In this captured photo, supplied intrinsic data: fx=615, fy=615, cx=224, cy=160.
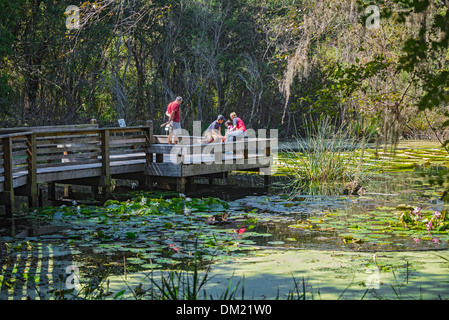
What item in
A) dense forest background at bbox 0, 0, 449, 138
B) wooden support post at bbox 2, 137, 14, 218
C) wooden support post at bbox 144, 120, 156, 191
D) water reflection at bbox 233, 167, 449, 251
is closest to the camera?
water reflection at bbox 233, 167, 449, 251

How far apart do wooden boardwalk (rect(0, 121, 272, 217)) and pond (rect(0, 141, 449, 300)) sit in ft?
2.87

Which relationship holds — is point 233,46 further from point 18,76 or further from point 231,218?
point 231,218

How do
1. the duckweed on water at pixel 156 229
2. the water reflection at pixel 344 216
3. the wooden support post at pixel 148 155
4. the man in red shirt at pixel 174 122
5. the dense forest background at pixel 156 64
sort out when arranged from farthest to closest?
the dense forest background at pixel 156 64 → the man in red shirt at pixel 174 122 → the wooden support post at pixel 148 155 → the water reflection at pixel 344 216 → the duckweed on water at pixel 156 229

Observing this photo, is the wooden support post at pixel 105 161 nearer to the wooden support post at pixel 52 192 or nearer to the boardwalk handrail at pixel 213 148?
the wooden support post at pixel 52 192

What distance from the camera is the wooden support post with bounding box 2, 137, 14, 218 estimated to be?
9.61 m

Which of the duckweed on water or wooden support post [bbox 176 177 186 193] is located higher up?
wooden support post [bbox 176 177 186 193]

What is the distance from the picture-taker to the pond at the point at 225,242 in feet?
17.3

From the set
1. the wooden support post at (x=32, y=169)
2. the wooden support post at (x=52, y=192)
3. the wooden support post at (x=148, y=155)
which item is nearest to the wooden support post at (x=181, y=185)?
the wooden support post at (x=148, y=155)

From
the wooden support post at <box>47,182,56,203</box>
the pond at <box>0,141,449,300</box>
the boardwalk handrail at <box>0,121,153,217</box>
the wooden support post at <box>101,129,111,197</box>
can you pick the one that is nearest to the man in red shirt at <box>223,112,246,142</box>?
the boardwalk handrail at <box>0,121,153,217</box>

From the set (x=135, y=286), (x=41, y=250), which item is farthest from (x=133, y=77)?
(x=135, y=286)

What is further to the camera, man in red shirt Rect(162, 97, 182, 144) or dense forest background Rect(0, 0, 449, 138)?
dense forest background Rect(0, 0, 449, 138)

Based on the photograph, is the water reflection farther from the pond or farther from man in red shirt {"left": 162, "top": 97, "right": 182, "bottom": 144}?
man in red shirt {"left": 162, "top": 97, "right": 182, "bottom": 144}

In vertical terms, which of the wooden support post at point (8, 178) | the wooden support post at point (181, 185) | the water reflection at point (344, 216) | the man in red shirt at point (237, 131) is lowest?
the water reflection at point (344, 216)

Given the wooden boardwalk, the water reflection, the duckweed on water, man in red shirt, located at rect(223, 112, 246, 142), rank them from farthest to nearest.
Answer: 1. man in red shirt, located at rect(223, 112, 246, 142)
2. the wooden boardwalk
3. the water reflection
4. the duckweed on water
